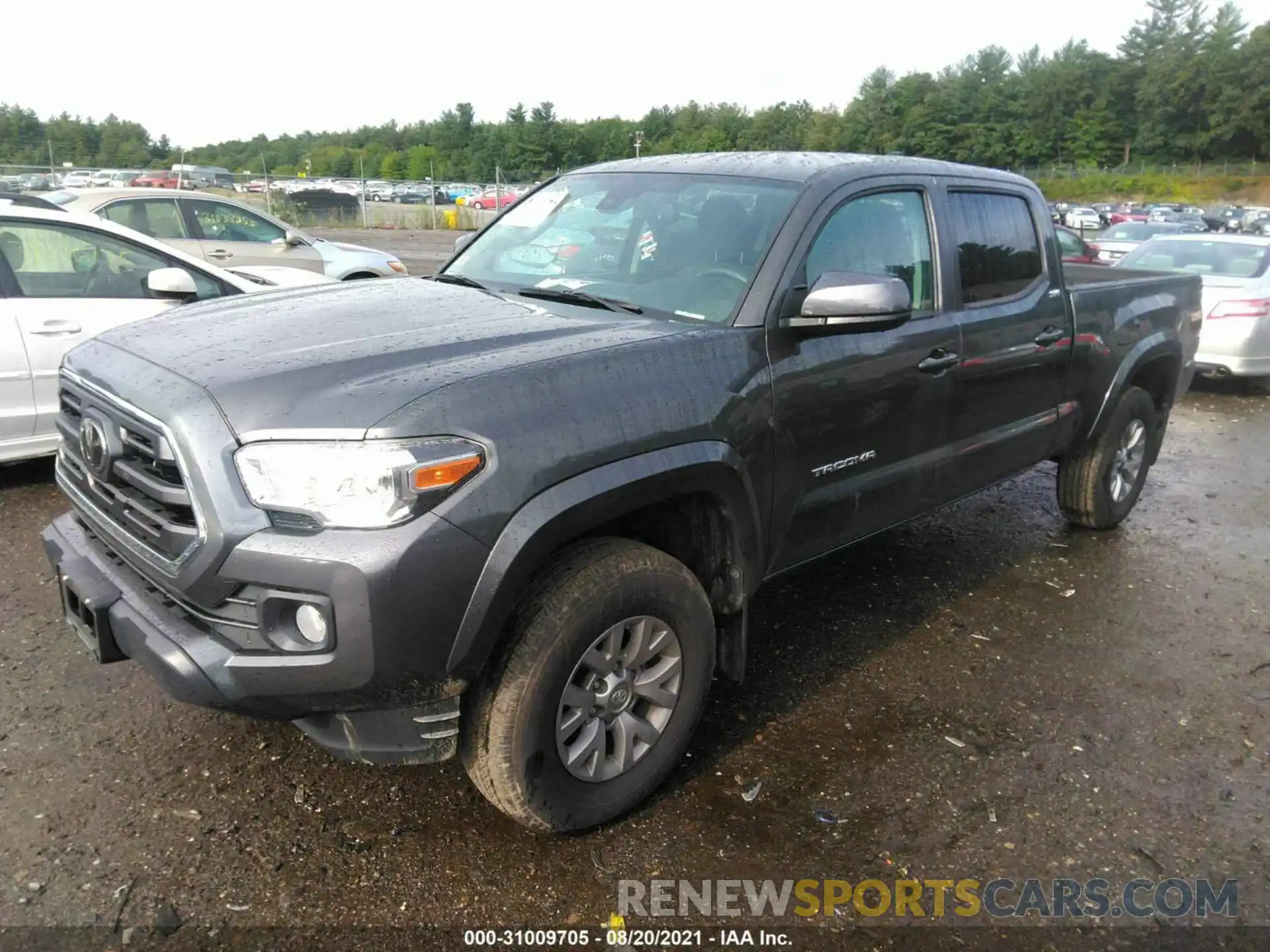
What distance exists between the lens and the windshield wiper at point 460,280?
3664mm

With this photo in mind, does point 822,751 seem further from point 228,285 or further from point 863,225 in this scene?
point 228,285

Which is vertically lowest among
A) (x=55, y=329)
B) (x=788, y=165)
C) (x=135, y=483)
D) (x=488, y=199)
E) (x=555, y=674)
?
(x=555, y=674)

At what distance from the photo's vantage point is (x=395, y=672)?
2.29 meters

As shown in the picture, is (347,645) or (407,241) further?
(407,241)

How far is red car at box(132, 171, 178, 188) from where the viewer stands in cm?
2667

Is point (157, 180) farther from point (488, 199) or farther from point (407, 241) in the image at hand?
point (488, 199)

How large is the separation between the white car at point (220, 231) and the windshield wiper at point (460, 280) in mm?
5292

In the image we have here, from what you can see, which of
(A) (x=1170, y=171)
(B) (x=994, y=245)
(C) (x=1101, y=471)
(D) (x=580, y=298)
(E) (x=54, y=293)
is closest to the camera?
(D) (x=580, y=298)

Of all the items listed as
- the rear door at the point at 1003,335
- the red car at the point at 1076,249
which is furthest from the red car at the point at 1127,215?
the rear door at the point at 1003,335

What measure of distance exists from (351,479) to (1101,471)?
4.38 metres

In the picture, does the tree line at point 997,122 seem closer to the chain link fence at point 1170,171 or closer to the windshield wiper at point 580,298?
the chain link fence at point 1170,171

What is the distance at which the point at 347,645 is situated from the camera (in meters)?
2.23

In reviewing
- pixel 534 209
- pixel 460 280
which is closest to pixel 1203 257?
pixel 534 209

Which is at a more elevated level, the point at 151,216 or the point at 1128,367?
the point at 151,216
